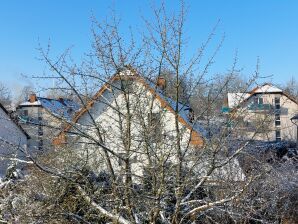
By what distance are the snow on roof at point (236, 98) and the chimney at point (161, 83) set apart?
45.5 inches

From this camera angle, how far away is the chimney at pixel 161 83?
7.42m

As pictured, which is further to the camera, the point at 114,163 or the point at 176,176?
the point at 114,163

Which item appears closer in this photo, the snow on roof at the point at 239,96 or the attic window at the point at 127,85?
the snow on roof at the point at 239,96

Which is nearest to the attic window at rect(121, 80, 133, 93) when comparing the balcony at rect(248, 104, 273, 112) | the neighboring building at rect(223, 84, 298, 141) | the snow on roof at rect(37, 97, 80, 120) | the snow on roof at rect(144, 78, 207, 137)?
the snow on roof at rect(144, 78, 207, 137)

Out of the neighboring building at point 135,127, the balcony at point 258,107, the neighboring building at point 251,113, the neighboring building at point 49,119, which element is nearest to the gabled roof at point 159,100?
the neighboring building at point 135,127

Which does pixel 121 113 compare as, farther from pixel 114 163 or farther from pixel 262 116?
pixel 262 116

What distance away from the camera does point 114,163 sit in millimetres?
7730

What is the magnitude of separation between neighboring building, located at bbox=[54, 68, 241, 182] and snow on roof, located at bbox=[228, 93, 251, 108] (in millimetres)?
732

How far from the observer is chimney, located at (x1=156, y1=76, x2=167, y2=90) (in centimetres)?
742

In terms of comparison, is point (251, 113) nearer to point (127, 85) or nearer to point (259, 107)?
point (259, 107)

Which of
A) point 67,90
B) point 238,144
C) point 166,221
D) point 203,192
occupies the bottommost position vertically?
point 166,221

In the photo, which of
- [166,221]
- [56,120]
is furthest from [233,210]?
[56,120]

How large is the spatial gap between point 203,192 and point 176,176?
3.39 ft

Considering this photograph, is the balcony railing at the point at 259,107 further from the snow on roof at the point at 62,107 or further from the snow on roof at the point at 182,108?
the snow on roof at the point at 62,107
